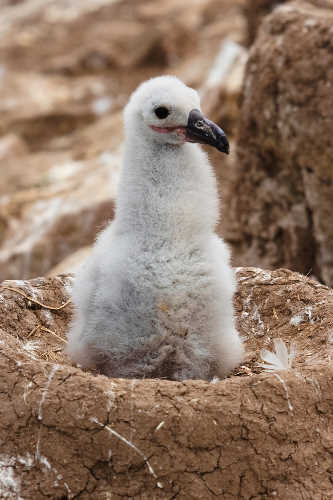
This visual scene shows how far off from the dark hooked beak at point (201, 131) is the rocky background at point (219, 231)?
1013mm

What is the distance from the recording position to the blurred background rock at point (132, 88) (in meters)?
6.60

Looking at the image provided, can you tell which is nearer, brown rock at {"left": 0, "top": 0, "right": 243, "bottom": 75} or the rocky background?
the rocky background

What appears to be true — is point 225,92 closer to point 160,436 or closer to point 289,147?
point 289,147

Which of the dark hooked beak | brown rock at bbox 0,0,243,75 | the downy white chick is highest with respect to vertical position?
the dark hooked beak

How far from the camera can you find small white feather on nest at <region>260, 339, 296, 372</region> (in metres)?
3.54

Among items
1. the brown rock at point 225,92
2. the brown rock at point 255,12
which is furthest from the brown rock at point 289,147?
the brown rock at point 255,12

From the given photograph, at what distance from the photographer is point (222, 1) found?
16.8 m

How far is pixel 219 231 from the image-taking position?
7.95m

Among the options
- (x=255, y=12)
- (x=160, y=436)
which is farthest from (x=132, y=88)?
(x=160, y=436)

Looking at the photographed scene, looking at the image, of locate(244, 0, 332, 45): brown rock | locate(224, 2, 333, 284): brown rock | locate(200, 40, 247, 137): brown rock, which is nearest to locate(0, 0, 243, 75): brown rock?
locate(244, 0, 332, 45): brown rock

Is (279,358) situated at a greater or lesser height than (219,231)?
greater

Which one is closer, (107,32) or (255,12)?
(255,12)

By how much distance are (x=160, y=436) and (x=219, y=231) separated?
505 cm

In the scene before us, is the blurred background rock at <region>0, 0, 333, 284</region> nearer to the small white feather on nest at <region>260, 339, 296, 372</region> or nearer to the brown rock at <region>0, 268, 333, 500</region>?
the small white feather on nest at <region>260, 339, 296, 372</region>
